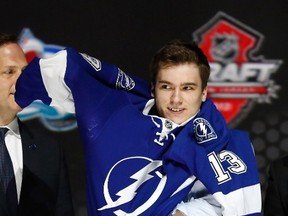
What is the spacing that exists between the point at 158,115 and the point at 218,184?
0.27 meters

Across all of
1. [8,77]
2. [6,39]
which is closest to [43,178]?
[8,77]

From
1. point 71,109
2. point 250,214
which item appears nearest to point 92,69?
point 71,109

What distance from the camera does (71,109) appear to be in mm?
1522

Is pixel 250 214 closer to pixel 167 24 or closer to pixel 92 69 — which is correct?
pixel 92 69

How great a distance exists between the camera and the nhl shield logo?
9.13ft

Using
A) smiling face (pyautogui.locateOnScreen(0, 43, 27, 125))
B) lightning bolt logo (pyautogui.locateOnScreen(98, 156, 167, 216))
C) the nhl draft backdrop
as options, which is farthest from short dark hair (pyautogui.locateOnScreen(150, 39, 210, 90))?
the nhl draft backdrop

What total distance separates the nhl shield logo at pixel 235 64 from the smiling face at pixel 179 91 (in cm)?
123

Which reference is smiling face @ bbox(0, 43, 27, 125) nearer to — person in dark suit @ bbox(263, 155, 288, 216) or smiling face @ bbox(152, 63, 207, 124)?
smiling face @ bbox(152, 63, 207, 124)

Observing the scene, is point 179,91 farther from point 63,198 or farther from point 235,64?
point 235,64

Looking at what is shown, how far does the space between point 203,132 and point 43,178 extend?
58 centimetres

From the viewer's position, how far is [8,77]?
185 centimetres

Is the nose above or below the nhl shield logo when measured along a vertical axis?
above

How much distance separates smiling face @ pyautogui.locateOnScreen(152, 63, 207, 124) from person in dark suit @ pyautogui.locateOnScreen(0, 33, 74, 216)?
0.48m

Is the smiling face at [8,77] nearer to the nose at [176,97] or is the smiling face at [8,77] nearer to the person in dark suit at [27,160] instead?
the person in dark suit at [27,160]
